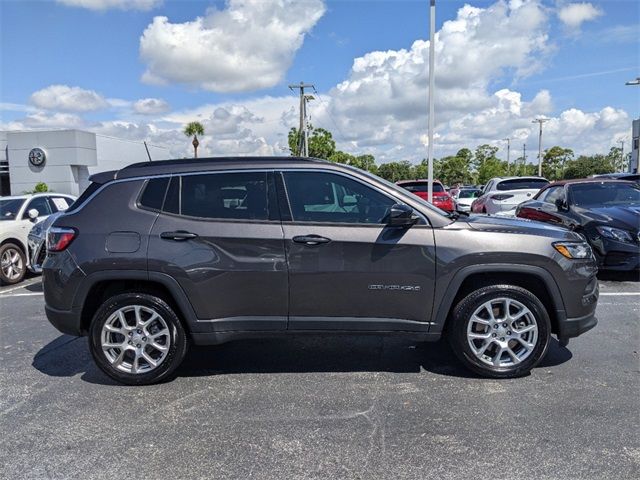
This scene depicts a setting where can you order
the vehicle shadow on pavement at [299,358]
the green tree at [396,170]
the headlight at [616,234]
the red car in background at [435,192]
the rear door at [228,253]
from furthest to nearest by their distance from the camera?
the green tree at [396,170] → the red car in background at [435,192] → the headlight at [616,234] → the vehicle shadow on pavement at [299,358] → the rear door at [228,253]

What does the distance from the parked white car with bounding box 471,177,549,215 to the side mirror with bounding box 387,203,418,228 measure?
34.9ft

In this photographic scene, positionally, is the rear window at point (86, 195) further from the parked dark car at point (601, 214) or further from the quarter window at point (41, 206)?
the parked dark car at point (601, 214)

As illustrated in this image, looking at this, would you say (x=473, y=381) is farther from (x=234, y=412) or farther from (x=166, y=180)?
(x=166, y=180)

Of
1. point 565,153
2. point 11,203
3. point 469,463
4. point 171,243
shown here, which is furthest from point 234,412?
point 565,153

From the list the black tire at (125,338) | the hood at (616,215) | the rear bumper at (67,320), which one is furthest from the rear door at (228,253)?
the hood at (616,215)

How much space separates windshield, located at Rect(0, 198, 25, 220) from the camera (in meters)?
9.77

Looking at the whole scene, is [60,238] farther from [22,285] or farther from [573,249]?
[22,285]

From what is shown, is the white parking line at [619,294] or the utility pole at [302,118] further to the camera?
the utility pole at [302,118]

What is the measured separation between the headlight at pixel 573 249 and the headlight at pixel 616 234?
13.7ft

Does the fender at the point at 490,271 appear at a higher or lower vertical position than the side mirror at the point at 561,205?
lower

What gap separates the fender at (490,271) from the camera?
13.4ft

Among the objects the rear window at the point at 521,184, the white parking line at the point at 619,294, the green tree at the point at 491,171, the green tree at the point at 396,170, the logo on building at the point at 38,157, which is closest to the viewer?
the white parking line at the point at 619,294

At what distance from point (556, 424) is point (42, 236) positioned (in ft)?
27.5

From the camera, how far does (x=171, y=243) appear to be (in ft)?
13.6
